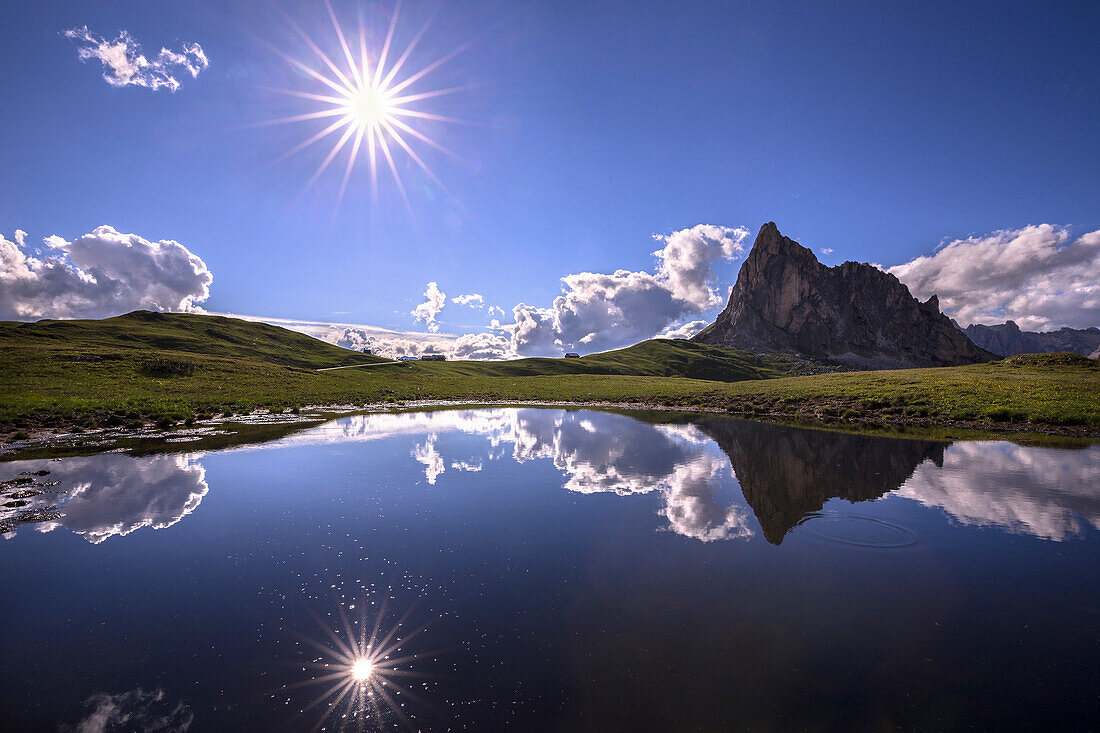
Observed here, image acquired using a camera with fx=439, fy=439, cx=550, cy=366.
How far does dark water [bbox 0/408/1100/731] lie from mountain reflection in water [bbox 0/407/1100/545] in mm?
186

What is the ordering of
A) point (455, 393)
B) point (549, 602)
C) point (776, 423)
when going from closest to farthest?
1. point (549, 602)
2. point (776, 423)
3. point (455, 393)

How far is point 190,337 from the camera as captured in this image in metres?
115

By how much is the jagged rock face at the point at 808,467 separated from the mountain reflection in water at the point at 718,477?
7cm

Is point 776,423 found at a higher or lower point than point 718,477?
higher

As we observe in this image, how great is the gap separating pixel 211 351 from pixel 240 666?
127 metres

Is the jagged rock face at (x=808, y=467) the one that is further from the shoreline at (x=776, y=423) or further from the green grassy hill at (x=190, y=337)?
the green grassy hill at (x=190, y=337)

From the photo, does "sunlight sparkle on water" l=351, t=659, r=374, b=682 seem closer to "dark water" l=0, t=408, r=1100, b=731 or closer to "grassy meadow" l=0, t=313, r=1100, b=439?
"dark water" l=0, t=408, r=1100, b=731

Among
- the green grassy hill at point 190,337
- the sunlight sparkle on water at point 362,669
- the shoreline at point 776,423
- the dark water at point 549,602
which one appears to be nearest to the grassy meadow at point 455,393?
the shoreline at point 776,423

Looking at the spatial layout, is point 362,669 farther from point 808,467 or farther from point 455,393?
point 455,393

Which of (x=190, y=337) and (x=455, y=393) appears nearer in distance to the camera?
(x=455, y=393)

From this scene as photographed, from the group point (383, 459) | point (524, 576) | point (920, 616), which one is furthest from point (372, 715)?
point (383, 459)

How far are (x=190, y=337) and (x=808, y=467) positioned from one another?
143202 mm

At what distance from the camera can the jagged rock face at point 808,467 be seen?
14734mm

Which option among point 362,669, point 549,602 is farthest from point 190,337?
point 549,602
